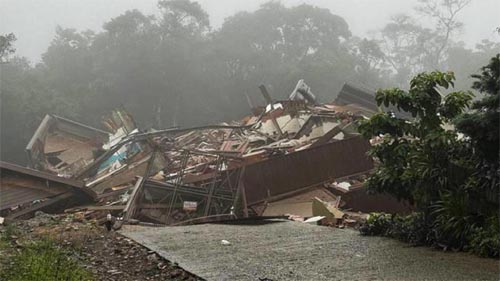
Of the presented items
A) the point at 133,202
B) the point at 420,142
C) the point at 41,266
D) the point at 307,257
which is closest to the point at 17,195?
the point at 133,202

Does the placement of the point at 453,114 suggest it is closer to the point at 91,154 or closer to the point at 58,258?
the point at 58,258

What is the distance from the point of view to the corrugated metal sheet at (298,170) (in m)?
13.8

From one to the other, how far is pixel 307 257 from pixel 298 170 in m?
7.74

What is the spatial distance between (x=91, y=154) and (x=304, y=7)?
23082 mm

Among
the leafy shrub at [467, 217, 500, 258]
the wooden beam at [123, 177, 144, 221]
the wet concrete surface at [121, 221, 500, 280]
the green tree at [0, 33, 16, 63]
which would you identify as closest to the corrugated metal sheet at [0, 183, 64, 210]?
the wooden beam at [123, 177, 144, 221]

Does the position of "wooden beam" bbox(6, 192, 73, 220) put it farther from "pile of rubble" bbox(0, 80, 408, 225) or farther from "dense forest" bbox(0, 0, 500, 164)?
"dense forest" bbox(0, 0, 500, 164)

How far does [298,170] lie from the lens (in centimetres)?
1382

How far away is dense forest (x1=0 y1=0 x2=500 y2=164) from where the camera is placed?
32.2 m

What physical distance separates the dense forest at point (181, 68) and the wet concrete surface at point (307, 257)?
23503mm

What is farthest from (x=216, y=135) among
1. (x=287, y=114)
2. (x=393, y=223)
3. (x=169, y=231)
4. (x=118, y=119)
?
(x=393, y=223)

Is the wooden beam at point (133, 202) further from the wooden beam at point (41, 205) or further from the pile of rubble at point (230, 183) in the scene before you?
the wooden beam at point (41, 205)

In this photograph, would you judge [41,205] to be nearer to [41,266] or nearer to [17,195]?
[17,195]

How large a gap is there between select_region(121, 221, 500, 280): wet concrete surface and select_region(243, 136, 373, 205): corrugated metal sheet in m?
5.14

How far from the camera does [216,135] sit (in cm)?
1950
